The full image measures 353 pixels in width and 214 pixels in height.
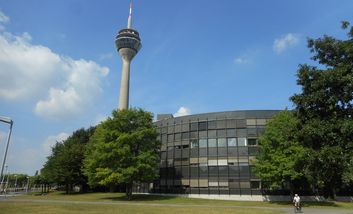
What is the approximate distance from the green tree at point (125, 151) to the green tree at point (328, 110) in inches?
1452

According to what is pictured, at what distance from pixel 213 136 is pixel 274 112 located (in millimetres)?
11041

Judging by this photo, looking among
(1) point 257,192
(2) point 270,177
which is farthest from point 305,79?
(1) point 257,192

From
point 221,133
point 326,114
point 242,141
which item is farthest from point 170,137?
point 326,114

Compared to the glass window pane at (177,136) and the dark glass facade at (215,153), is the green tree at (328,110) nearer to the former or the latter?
the dark glass facade at (215,153)

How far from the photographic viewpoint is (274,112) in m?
58.5

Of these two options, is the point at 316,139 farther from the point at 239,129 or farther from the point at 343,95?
the point at 239,129

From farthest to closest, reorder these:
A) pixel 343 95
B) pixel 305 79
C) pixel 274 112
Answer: pixel 274 112 → pixel 305 79 → pixel 343 95

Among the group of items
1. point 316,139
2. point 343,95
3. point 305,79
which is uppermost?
point 305,79

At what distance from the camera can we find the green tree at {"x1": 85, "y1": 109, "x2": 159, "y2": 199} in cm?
4909

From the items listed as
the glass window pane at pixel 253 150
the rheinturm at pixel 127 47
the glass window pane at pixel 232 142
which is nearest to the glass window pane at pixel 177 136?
the glass window pane at pixel 232 142

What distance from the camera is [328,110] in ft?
43.7

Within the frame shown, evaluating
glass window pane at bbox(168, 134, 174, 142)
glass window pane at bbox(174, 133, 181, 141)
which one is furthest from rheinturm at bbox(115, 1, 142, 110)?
glass window pane at bbox(174, 133, 181, 141)

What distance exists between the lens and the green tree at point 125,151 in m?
49.1

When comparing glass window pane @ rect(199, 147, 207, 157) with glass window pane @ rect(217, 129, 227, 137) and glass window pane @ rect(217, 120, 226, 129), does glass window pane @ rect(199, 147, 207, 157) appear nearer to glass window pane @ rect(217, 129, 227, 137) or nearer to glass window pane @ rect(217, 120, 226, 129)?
glass window pane @ rect(217, 129, 227, 137)
